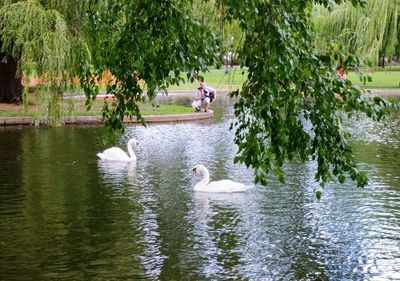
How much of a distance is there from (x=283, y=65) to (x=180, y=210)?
7425 mm

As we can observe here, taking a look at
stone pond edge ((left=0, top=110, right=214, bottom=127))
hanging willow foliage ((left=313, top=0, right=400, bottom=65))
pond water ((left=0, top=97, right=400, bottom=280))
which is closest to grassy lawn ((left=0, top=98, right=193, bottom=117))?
stone pond edge ((left=0, top=110, right=214, bottom=127))

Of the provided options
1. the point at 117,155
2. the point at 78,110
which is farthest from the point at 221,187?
the point at 78,110

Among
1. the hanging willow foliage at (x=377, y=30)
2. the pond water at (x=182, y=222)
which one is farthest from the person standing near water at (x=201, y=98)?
the pond water at (x=182, y=222)

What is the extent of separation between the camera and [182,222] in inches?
472

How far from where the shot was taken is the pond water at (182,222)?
9625mm

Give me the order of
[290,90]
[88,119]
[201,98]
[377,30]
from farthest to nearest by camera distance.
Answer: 1. [377,30]
2. [201,98]
3. [88,119]
4. [290,90]

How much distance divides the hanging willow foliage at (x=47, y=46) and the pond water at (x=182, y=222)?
223 cm

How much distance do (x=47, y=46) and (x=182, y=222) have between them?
10.1 metres

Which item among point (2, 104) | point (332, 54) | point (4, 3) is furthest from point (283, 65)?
point (2, 104)

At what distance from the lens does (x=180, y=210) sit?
12.9m

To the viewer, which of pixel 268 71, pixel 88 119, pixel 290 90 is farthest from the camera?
pixel 88 119

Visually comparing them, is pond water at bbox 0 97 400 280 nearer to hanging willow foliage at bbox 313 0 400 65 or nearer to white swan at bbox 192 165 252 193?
white swan at bbox 192 165 252 193

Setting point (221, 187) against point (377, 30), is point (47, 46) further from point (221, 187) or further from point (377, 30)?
point (377, 30)

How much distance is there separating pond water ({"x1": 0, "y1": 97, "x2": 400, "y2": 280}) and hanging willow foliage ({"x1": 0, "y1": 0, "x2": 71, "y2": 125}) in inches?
87.9
